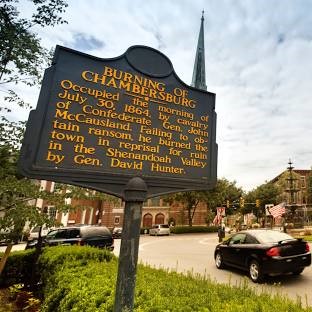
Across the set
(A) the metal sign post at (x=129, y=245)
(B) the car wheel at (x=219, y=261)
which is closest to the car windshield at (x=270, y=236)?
(B) the car wheel at (x=219, y=261)

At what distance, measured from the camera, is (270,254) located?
8875 mm

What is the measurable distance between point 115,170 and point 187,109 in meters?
1.47

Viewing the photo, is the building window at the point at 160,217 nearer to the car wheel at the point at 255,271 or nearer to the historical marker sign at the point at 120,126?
the car wheel at the point at 255,271

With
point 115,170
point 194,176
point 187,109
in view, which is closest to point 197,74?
point 187,109

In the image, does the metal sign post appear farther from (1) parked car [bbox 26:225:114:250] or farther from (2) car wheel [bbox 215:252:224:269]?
(1) parked car [bbox 26:225:114:250]

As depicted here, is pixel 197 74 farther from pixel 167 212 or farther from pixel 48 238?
pixel 167 212

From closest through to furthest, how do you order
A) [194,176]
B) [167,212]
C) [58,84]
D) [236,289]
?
[58,84] < [236,289] < [194,176] < [167,212]

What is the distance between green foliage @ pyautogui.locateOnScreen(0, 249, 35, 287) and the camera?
8.84 m

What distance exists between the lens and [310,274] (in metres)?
9.79

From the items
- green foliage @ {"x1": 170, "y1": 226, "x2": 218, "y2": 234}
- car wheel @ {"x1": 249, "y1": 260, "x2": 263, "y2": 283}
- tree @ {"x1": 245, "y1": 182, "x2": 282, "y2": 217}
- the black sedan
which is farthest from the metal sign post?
tree @ {"x1": 245, "y1": 182, "x2": 282, "y2": 217}

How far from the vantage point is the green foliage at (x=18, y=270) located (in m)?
8.84

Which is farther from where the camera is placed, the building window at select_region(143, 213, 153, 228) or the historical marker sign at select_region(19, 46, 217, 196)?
the building window at select_region(143, 213, 153, 228)

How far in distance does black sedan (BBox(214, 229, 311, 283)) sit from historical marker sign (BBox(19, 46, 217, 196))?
600cm

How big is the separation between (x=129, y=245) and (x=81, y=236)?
13049 millimetres
